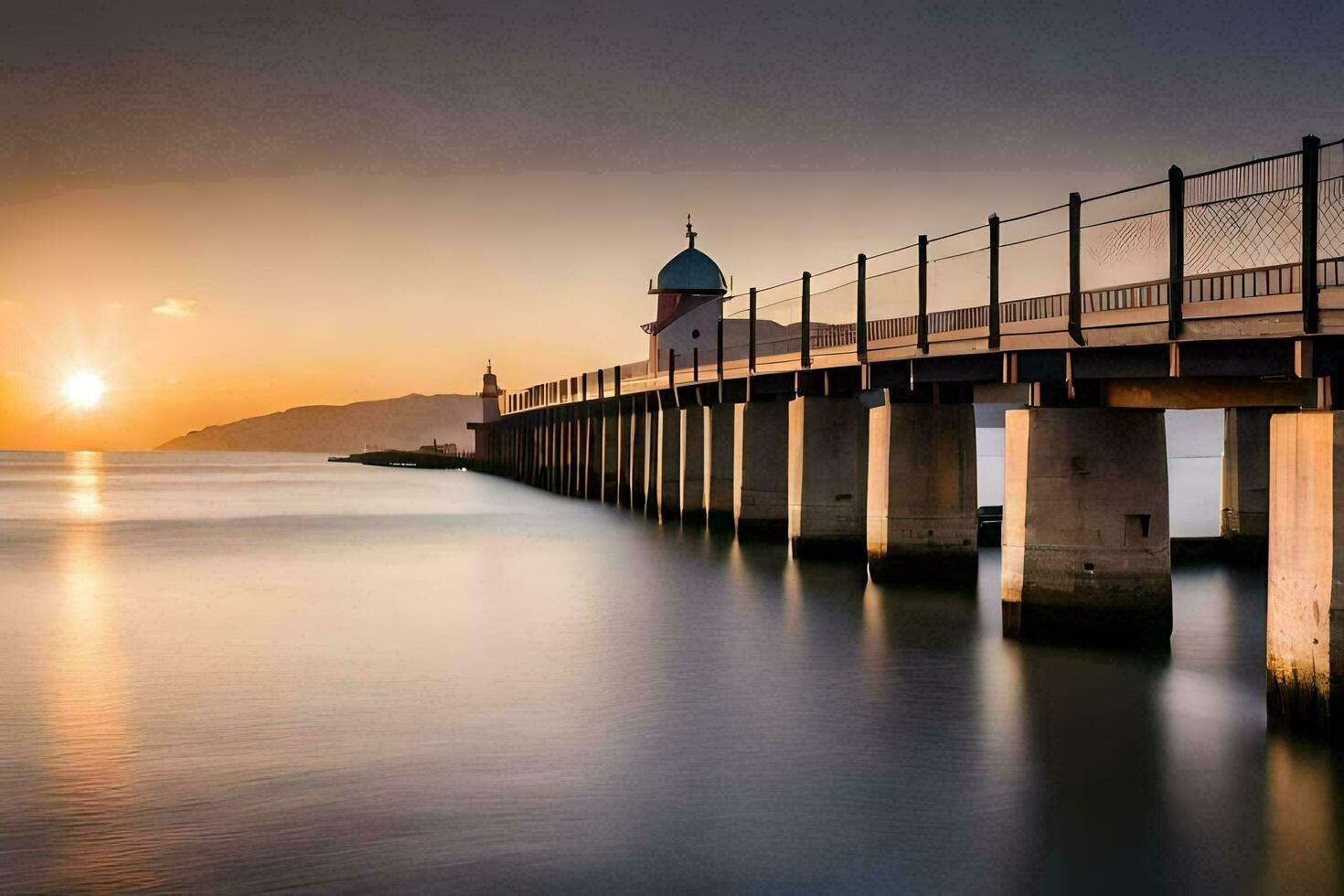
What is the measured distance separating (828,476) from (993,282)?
1136 cm

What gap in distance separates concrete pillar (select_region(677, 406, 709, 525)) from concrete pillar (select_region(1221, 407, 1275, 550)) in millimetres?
21748

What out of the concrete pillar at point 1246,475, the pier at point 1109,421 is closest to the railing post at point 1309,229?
the pier at point 1109,421

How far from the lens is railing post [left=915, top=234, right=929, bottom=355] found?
31031 millimetres

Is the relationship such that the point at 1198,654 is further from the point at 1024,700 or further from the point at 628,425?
the point at 628,425

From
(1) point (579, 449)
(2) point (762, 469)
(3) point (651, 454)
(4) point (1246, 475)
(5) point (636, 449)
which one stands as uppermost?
(1) point (579, 449)

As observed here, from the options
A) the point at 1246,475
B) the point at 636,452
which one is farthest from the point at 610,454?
the point at 1246,475

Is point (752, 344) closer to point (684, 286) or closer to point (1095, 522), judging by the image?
point (1095, 522)

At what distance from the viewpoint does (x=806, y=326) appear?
40.0 meters

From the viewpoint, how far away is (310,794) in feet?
53.6

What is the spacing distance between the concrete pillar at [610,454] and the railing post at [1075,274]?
53787 mm

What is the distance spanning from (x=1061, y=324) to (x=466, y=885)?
1614 centimetres

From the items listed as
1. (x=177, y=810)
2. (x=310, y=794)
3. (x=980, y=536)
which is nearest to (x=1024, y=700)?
(x=310, y=794)

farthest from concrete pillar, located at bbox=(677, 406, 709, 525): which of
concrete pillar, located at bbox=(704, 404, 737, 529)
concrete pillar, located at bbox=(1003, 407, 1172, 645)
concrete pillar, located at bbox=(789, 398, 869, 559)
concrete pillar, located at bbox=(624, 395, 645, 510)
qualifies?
concrete pillar, located at bbox=(1003, 407, 1172, 645)

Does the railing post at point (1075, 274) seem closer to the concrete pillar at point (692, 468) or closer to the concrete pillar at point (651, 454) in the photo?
the concrete pillar at point (692, 468)
